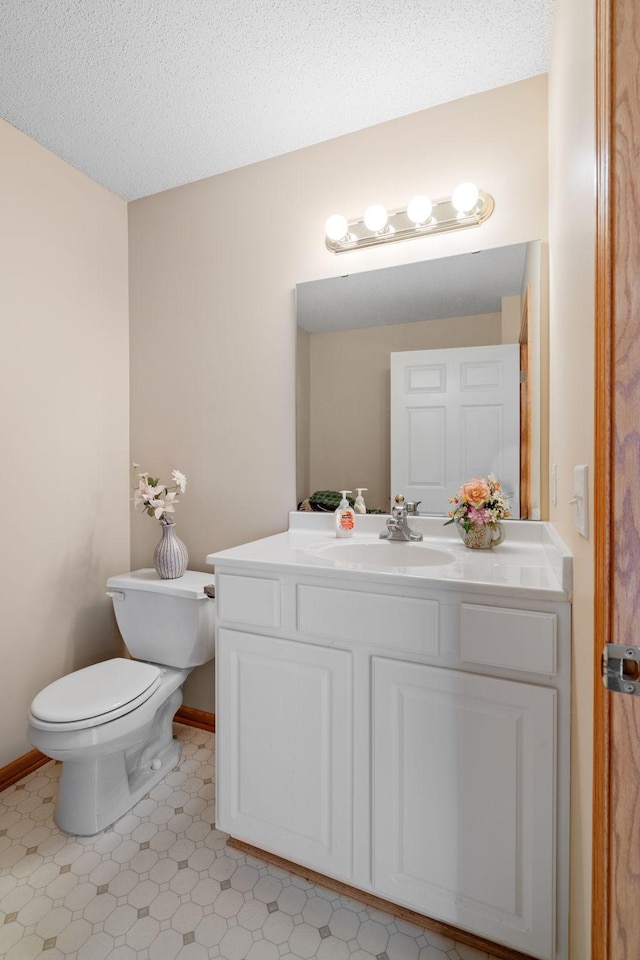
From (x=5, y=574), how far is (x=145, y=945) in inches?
48.4

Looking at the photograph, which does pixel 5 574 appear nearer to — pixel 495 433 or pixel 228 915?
pixel 228 915

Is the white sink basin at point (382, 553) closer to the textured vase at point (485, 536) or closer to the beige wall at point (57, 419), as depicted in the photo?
the textured vase at point (485, 536)

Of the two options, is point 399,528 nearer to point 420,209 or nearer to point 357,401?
point 357,401

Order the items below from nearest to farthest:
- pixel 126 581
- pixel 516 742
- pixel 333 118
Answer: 1. pixel 516 742
2. pixel 333 118
3. pixel 126 581

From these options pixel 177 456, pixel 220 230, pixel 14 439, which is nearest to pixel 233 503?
pixel 177 456

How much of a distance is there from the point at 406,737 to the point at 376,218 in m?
1.62

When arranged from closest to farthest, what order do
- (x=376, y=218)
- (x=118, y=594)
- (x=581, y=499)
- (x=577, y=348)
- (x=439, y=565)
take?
(x=581, y=499)
(x=577, y=348)
(x=439, y=565)
(x=376, y=218)
(x=118, y=594)

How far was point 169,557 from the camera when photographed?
1.91 metres

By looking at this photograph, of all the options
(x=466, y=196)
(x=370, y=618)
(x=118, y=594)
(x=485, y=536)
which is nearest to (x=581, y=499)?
(x=370, y=618)

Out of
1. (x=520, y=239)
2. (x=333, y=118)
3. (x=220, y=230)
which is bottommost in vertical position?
(x=520, y=239)

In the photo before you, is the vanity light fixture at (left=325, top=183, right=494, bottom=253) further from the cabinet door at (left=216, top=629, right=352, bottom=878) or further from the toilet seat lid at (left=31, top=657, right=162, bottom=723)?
the toilet seat lid at (left=31, top=657, right=162, bottom=723)

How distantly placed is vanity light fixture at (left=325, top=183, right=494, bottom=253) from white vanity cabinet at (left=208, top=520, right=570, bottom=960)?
1.22m

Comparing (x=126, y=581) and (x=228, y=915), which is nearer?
(x=228, y=915)

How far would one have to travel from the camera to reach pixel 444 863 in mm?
1110
